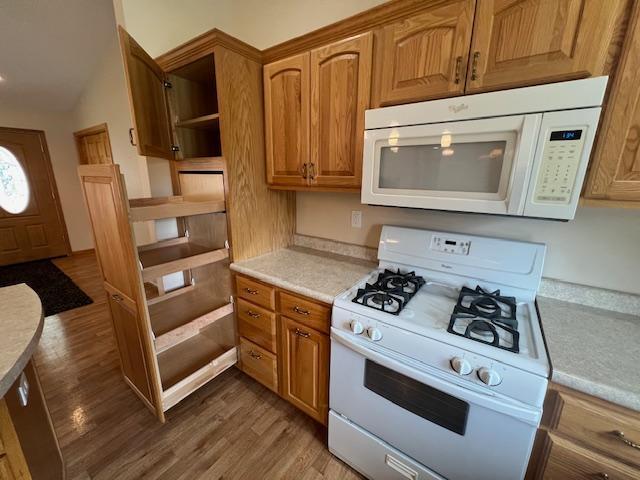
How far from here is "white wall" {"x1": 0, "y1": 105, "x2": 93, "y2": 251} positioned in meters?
3.87

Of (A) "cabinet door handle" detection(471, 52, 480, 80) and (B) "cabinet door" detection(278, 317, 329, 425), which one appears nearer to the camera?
(A) "cabinet door handle" detection(471, 52, 480, 80)

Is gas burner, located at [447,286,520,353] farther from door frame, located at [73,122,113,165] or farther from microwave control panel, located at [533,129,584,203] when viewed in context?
door frame, located at [73,122,113,165]

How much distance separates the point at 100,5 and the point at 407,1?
11.8ft

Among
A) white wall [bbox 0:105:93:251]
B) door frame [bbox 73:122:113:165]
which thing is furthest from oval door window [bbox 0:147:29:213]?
door frame [bbox 73:122:113:165]

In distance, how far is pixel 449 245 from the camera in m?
1.36

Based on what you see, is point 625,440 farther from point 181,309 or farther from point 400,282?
point 181,309

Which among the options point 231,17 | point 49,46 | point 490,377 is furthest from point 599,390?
point 49,46

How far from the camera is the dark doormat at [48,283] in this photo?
296cm

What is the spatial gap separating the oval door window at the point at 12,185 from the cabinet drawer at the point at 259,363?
4960mm

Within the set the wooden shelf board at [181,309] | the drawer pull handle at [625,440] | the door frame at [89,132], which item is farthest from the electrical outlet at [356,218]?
the door frame at [89,132]

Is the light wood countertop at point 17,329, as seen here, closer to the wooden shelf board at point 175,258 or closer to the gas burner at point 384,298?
the wooden shelf board at point 175,258

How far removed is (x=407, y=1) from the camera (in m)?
1.07

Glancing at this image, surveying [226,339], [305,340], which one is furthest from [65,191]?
[305,340]

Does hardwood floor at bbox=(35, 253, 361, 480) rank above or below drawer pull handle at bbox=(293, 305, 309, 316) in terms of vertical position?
below
